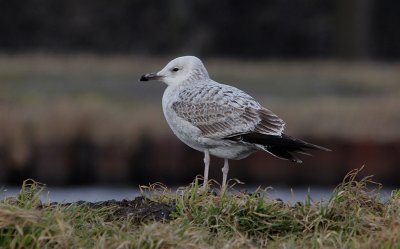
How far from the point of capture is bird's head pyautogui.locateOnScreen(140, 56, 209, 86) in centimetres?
893

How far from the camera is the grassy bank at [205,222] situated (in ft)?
22.1

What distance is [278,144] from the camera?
821 centimetres

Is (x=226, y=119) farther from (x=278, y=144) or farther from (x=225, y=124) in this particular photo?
(x=278, y=144)

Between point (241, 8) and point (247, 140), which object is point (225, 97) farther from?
point (241, 8)

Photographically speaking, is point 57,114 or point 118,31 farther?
point 118,31

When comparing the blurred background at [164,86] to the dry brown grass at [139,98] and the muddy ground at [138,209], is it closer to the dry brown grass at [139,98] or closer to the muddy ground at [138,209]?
the dry brown grass at [139,98]

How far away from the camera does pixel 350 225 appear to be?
7266 millimetres

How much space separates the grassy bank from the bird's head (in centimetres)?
122

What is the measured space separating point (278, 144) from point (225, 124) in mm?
432

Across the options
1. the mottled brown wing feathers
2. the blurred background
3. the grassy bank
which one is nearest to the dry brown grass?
the blurred background

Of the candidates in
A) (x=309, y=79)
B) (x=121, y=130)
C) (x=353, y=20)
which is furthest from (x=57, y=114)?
(x=353, y=20)

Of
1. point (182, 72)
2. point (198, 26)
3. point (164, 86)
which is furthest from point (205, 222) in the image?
point (198, 26)

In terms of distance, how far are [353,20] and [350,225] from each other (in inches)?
999

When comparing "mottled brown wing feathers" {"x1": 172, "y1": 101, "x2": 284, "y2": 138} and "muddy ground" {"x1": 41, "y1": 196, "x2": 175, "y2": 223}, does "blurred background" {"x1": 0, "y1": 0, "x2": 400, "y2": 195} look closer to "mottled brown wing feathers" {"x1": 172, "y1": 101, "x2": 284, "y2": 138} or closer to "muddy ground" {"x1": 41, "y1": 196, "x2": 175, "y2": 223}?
"mottled brown wing feathers" {"x1": 172, "y1": 101, "x2": 284, "y2": 138}
